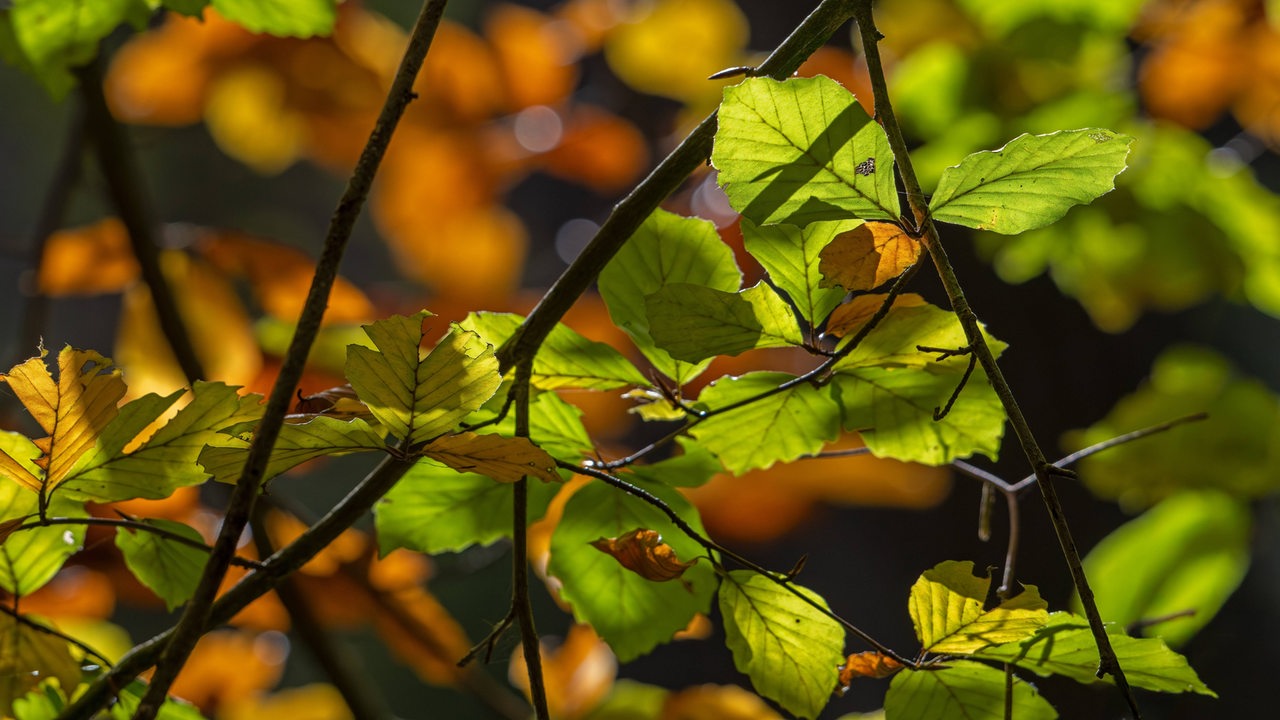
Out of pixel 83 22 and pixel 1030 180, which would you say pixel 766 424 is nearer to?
pixel 1030 180

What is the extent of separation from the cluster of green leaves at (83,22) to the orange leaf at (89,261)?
0.34 m

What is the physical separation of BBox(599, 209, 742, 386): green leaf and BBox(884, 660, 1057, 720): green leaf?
0.11m

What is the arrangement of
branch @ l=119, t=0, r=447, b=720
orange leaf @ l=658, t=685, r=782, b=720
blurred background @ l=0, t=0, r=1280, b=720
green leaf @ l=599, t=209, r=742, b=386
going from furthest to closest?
blurred background @ l=0, t=0, r=1280, b=720
orange leaf @ l=658, t=685, r=782, b=720
green leaf @ l=599, t=209, r=742, b=386
branch @ l=119, t=0, r=447, b=720

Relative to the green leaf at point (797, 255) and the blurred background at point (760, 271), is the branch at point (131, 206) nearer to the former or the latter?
the blurred background at point (760, 271)

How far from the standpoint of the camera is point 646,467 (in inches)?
12.4

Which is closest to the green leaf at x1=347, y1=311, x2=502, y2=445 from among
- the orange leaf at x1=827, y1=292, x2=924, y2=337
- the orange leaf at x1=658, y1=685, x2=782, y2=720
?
the orange leaf at x1=827, y1=292, x2=924, y2=337

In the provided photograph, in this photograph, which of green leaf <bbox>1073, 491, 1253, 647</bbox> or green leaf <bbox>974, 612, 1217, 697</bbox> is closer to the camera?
green leaf <bbox>974, 612, 1217, 697</bbox>

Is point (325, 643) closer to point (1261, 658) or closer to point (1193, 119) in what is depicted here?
point (1193, 119)

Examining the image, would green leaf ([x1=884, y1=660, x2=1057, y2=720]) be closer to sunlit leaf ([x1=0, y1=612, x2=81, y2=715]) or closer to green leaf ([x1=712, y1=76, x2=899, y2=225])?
green leaf ([x1=712, y1=76, x2=899, y2=225])

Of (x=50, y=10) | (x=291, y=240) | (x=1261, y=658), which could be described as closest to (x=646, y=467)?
(x=50, y=10)

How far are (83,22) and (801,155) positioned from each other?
1.05ft

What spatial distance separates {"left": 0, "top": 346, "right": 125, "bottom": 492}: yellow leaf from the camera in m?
0.24

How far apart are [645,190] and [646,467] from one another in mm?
102

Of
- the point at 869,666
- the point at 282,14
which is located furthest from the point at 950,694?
the point at 282,14
